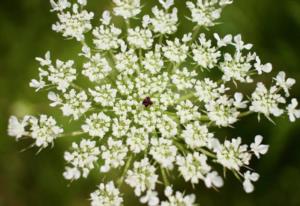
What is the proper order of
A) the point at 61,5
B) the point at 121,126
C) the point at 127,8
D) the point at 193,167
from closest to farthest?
the point at 193,167, the point at 121,126, the point at 127,8, the point at 61,5

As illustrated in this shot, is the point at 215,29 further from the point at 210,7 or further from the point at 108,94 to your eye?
the point at 108,94

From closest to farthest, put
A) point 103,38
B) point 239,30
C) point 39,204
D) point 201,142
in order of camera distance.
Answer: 1. point 201,142
2. point 103,38
3. point 239,30
4. point 39,204

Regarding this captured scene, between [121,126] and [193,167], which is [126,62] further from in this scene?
[193,167]

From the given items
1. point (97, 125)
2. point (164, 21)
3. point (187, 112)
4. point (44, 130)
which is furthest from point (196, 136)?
point (44, 130)

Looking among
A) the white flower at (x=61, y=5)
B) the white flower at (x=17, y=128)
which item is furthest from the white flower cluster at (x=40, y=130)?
the white flower at (x=61, y=5)

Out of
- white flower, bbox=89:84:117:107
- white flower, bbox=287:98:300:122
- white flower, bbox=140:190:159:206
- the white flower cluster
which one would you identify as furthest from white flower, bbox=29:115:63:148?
white flower, bbox=287:98:300:122

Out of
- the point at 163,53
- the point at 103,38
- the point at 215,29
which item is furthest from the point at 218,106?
the point at 215,29

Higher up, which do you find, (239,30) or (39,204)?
(239,30)

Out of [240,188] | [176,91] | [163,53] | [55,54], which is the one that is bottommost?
[240,188]
